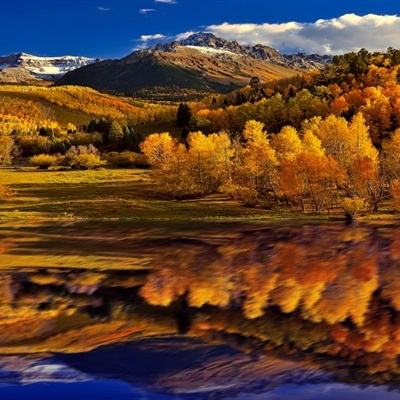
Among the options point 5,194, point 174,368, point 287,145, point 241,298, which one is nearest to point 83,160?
point 5,194

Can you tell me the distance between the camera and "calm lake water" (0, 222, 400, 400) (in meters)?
7.76

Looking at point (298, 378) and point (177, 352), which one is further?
point (177, 352)

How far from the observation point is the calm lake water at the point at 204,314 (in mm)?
7758

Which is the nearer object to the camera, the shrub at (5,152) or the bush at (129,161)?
the bush at (129,161)

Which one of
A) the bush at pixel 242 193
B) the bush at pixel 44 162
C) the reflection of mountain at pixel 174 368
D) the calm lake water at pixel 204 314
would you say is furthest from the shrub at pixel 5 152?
the reflection of mountain at pixel 174 368

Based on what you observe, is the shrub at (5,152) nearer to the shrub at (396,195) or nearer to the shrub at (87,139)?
the shrub at (87,139)

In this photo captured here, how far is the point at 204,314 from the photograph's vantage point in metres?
10.6

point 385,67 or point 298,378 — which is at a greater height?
point 385,67

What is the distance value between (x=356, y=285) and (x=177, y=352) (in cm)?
467

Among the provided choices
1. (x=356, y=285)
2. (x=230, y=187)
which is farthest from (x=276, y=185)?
(x=356, y=285)

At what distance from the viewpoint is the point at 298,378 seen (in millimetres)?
7746

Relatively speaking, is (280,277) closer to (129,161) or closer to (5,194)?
(5,194)

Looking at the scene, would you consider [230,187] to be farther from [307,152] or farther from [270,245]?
[270,245]

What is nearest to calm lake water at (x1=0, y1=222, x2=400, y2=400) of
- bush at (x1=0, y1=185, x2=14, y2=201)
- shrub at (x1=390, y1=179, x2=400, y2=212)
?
shrub at (x1=390, y1=179, x2=400, y2=212)
